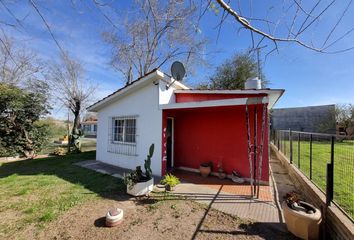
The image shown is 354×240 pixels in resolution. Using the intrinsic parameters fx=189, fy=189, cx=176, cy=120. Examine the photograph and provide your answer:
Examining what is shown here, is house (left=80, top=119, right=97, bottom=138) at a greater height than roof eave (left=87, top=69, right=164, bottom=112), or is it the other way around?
roof eave (left=87, top=69, right=164, bottom=112)

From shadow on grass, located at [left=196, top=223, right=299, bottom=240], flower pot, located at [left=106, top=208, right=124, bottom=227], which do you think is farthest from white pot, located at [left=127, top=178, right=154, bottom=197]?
shadow on grass, located at [left=196, top=223, right=299, bottom=240]

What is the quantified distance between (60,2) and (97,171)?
7.80m

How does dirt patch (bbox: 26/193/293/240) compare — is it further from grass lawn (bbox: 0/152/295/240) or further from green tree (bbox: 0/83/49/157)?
green tree (bbox: 0/83/49/157)

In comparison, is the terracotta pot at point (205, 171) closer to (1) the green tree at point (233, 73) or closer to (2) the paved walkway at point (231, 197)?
(2) the paved walkway at point (231, 197)

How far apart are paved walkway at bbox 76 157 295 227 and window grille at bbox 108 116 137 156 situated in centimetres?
126

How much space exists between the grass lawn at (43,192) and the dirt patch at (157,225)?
601mm

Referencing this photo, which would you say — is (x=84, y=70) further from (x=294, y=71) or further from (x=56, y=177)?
(x=294, y=71)

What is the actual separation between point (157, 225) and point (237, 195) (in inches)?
119

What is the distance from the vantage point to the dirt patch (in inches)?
161

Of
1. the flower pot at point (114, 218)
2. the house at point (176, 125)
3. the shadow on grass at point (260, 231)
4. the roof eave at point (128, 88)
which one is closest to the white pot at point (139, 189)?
the flower pot at point (114, 218)

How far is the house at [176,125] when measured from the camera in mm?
7820

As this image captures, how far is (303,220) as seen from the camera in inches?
151

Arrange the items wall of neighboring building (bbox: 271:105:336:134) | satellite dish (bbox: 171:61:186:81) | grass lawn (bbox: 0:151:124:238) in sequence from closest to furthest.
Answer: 1. grass lawn (bbox: 0:151:124:238)
2. satellite dish (bbox: 171:61:186:81)
3. wall of neighboring building (bbox: 271:105:336:134)

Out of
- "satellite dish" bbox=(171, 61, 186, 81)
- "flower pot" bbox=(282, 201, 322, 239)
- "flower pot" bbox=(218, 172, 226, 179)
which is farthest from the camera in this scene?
"satellite dish" bbox=(171, 61, 186, 81)
